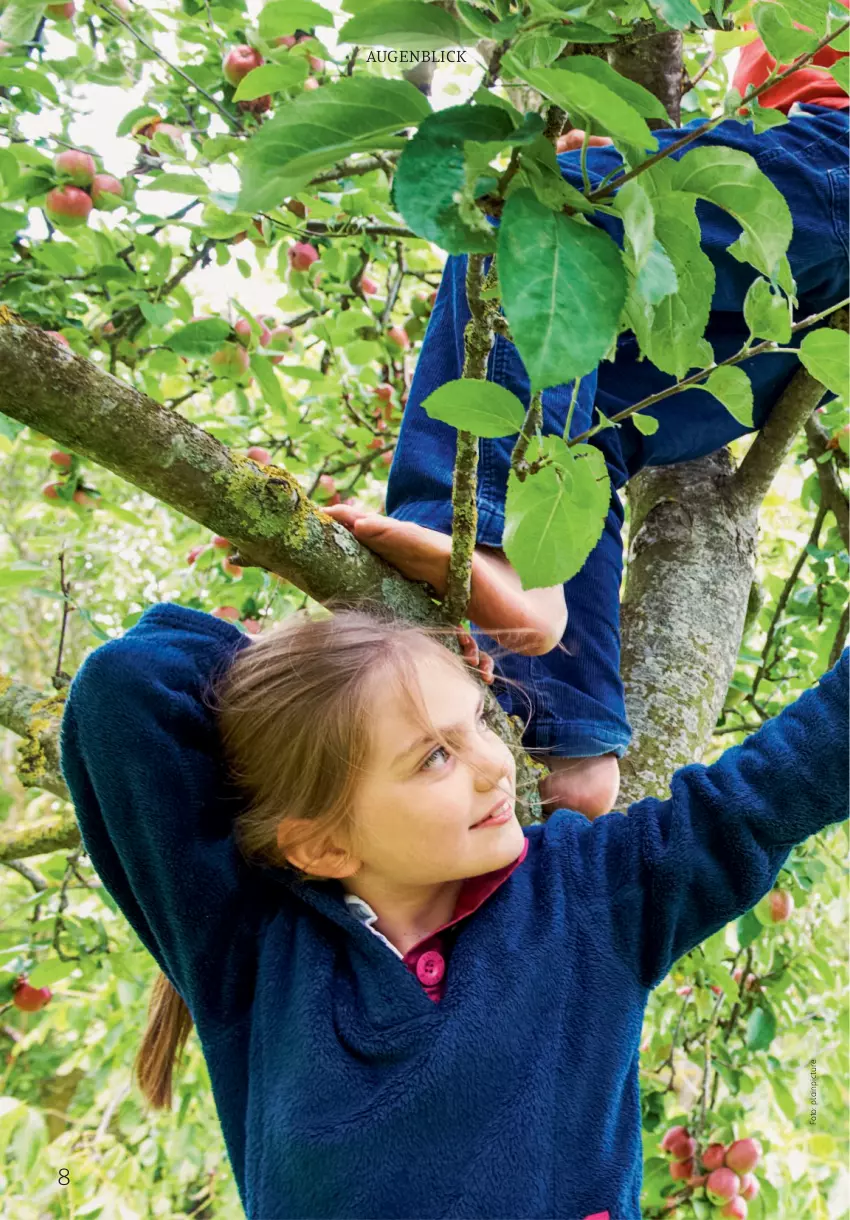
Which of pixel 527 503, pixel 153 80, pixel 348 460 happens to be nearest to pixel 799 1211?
pixel 348 460

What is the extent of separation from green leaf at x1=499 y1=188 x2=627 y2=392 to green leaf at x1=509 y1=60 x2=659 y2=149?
39mm

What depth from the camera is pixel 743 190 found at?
1.66 feet

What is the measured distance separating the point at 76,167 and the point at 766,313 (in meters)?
1.25

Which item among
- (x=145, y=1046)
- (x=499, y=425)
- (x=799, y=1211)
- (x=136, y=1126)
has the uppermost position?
(x=499, y=425)

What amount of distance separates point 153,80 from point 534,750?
124 centimetres

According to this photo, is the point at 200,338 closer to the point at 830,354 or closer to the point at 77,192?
the point at 77,192

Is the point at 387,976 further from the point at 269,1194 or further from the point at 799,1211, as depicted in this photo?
the point at 799,1211

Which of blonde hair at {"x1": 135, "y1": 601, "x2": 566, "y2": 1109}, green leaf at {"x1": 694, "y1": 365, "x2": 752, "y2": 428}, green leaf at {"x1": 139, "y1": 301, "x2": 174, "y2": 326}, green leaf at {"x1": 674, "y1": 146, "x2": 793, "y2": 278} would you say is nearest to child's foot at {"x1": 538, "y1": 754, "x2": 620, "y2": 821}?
blonde hair at {"x1": 135, "y1": 601, "x2": 566, "y2": 1109}

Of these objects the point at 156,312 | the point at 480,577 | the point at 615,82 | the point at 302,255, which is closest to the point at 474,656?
the point at 480,577

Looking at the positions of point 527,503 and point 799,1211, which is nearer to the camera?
point 527,503

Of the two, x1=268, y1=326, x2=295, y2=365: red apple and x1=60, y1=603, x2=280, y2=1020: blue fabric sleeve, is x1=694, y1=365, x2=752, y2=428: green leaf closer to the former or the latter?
x1=60, y1=603, x2=280, y2=1020: blue fabric sleeve

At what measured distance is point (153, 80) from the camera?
62.1 inches

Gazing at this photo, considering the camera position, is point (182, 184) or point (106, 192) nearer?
point (182, 184)

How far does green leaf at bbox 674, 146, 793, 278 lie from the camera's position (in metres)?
0.50
